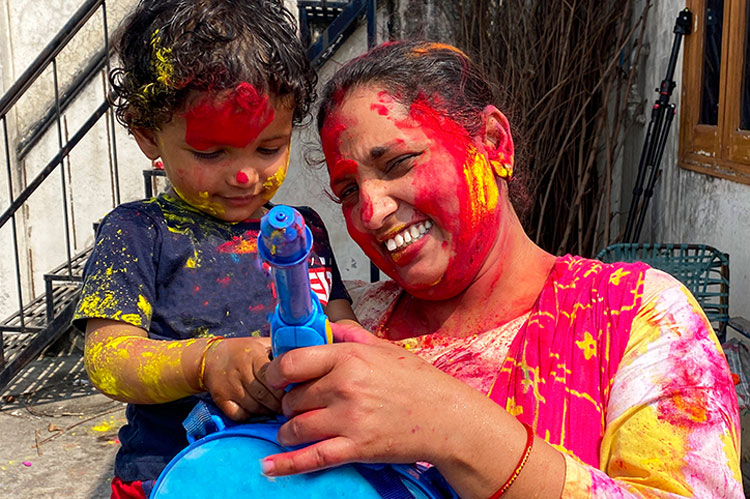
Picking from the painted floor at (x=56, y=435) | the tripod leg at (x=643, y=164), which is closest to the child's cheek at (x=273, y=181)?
the painted floor at (x=56, y=435)

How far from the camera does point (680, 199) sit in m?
5.10

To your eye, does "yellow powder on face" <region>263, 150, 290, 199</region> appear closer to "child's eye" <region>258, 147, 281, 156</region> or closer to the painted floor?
"child's eye" <region>258, 147, 281, 156</region>

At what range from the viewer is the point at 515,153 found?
198 centimetres

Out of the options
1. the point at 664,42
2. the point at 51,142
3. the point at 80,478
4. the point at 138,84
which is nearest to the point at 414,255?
the point at 138,84

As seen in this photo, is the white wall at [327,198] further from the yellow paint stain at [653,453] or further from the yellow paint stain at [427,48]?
the yellow paint stain at [653,453]

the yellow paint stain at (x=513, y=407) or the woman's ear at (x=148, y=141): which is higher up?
the woman's ear at (x=148, y=141)

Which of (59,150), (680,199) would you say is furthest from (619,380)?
(59,150)

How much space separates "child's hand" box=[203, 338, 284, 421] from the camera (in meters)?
1.15

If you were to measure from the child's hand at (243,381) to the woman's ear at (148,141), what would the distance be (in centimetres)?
78

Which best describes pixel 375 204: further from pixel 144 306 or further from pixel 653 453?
pixel 653 453

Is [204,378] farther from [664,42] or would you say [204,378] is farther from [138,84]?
[664,42]

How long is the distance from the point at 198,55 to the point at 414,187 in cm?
63

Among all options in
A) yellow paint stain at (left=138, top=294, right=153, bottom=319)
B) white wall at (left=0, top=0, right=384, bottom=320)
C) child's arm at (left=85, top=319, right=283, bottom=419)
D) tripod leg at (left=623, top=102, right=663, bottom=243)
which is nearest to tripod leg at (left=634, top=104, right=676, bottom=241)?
tripod leg at (left=623, top=102, right=663, bottom=243)

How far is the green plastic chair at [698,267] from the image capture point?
373 centimetres
